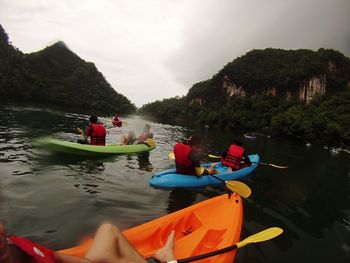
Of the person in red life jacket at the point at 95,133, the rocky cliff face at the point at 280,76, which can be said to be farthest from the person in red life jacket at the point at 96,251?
the rocky cliff face at the point at 280,76

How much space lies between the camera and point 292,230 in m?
6.68

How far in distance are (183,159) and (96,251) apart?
5.49 metres

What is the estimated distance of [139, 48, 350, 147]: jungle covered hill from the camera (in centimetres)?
4903

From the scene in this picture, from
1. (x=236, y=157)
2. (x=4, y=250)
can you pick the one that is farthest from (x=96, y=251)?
(x=236, y=157)

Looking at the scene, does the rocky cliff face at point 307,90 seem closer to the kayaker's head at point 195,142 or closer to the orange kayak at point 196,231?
the kayaker's head at point 195,142

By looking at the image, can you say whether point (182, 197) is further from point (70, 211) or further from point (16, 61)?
point (16, 61)

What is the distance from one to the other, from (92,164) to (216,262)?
24.3ft

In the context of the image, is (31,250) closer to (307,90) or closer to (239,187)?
(239,187)

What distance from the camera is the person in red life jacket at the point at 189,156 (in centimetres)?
812

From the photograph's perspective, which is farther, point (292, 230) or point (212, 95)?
point (212, 95)

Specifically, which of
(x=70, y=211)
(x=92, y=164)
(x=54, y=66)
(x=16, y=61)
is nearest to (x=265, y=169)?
(x=92, y=164)

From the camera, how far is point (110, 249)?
118 inches

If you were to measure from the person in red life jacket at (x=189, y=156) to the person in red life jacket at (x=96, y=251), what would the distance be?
4157 millimetres

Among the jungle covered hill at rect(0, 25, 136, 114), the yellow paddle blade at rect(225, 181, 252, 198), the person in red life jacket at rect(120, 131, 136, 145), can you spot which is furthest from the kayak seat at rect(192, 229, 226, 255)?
the jungle covered hill at rect(0, 25, 136, 114)
